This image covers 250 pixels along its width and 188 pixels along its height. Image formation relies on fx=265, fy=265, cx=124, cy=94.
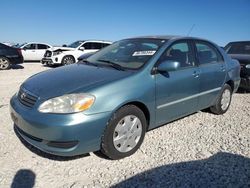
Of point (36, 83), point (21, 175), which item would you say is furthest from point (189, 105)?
point (21, 175)

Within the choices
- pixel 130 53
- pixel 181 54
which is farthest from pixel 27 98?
pixel 181 54

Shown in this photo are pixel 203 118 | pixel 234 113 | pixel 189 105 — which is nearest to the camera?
pixel 189 105

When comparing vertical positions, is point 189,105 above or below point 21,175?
above

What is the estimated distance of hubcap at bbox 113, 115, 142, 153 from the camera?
3373mm

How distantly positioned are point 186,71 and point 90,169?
2.18m

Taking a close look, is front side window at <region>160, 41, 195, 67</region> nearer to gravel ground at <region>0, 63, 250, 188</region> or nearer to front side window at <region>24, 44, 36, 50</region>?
gravel ground at <region>0, 63, 250, 188</region>

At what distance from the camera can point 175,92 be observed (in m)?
4.04

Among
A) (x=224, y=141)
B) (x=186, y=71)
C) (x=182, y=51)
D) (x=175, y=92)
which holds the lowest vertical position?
(x=224, y=141)

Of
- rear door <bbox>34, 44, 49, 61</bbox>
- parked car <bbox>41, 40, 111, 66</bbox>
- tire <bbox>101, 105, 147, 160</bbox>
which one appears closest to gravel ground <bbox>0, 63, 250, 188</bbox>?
tire <bbox>101, 105, 147, 160</bbox>

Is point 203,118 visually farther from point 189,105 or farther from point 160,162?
point 160,162

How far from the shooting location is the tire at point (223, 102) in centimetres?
534

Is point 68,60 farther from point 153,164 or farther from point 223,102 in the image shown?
point 153,164

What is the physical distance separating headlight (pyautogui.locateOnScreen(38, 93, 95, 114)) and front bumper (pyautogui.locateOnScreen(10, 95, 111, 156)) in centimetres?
7

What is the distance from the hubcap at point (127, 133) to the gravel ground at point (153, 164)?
18cm
